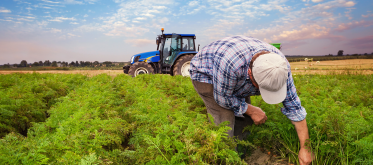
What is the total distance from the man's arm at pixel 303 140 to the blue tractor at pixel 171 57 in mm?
8843

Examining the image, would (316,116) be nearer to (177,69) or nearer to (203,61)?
(203,61)

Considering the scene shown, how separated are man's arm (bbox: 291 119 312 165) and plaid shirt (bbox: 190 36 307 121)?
0.43 ft

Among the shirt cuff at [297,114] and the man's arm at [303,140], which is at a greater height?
the shirt cuff at [297,114]

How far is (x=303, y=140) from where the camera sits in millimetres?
2842

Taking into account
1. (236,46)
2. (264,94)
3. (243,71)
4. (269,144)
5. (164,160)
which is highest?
(236,46)

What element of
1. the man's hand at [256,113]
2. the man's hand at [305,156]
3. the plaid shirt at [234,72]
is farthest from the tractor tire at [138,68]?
the man's hand at [305,156]

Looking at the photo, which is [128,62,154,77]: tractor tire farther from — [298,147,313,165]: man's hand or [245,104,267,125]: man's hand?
[298,147,313,165]: man's hand

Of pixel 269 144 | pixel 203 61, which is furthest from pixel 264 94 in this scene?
pixel 269 144

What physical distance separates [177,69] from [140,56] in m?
3.08

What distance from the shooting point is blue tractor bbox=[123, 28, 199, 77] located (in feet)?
38.0

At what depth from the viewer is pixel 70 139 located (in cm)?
296

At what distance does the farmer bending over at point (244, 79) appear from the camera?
223cm

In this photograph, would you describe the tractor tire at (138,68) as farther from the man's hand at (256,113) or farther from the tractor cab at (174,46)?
the man's hand at (256,113)

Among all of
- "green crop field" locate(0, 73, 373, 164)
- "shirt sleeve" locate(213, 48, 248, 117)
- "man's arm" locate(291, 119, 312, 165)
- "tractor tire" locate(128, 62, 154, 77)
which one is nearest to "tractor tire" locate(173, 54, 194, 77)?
"tractor tire" locate(128, 62, 154, 77)
